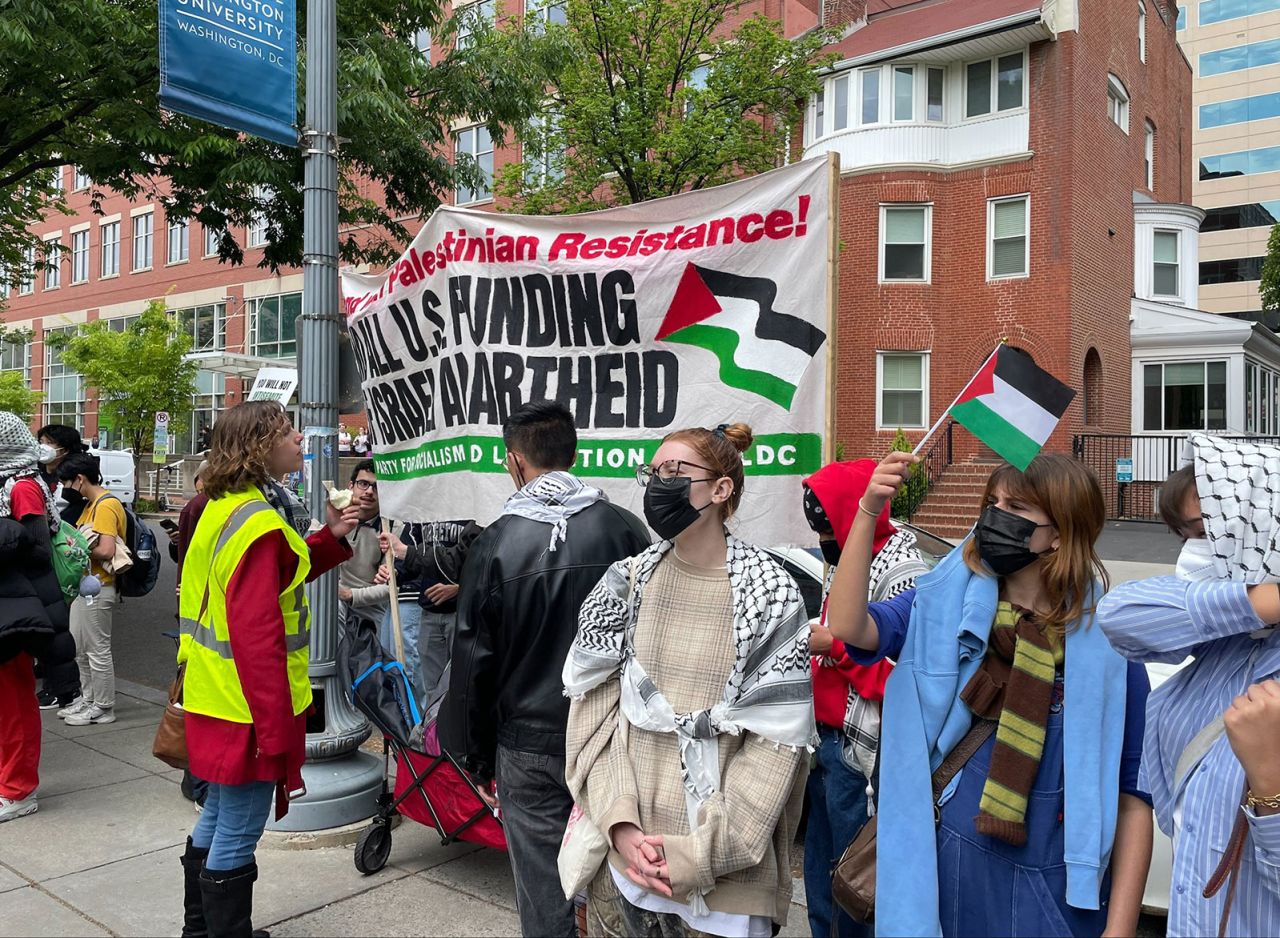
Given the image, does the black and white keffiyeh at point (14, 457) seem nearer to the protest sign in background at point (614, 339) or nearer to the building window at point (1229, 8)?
the protest sign in background at point (614, 339)

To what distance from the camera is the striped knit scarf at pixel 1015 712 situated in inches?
83.7

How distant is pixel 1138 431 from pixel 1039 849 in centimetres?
2470

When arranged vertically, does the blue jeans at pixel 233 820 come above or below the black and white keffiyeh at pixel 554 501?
below

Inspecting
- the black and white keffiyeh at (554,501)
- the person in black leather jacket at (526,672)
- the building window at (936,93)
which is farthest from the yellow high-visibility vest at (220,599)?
the building window at (936,93)

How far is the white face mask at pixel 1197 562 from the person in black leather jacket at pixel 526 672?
5.25 feet

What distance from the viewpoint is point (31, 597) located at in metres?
5.09

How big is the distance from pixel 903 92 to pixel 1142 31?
920cm

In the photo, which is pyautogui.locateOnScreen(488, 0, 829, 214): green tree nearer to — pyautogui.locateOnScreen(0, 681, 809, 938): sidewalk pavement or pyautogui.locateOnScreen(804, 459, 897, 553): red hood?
pyautogui.locateOnScreen(0, 681, 809, 938): sidewalk pavement

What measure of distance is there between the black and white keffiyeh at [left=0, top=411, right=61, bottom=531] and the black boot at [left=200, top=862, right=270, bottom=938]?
2.70m

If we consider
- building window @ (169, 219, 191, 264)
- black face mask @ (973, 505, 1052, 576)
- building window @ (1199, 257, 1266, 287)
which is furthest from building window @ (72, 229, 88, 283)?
building window @ (1199, 257, 1266, 287)

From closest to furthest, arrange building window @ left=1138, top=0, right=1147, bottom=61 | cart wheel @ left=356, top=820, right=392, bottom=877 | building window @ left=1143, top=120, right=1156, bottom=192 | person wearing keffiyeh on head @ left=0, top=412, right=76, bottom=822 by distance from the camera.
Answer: cart wheel @ left=356, top=820, right=392, bottom=877, person wearing keffiyeh on head @ left=0, top=412, right=76, bottom=822, building window @ left=1138, top=0, right=1147, bottom=61, building window @ left=1143, top=120, right=1156, bottom=192

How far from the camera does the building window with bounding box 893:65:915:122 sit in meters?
22.4

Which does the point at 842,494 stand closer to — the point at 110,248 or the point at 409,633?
the point at 409,633

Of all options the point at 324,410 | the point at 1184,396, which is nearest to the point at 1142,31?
the point at 1184,396
